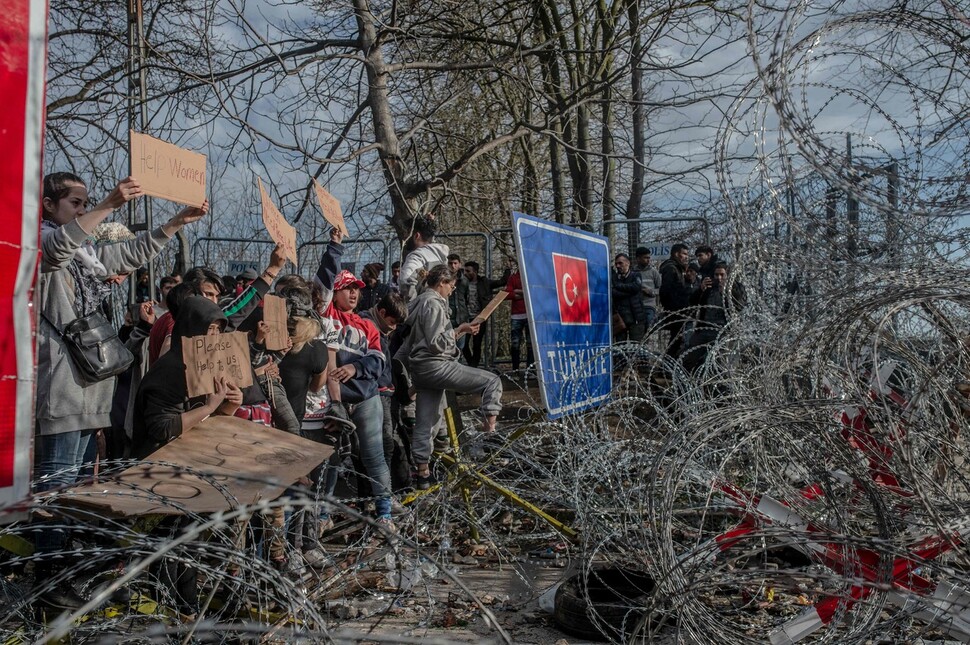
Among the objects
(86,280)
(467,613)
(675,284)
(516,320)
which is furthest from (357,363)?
(516,320)

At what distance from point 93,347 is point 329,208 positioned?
210 centimetres

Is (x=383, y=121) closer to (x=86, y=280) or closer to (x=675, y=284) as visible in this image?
(x=86, y=280)

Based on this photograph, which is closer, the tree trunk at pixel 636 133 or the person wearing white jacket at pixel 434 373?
the person wearing white jacket at pixel 434 373

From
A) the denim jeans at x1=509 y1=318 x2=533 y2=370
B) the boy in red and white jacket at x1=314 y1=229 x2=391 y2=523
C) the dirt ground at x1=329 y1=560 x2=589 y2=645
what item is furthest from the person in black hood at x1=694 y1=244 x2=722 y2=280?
the dirt ground at x1=329 y1=560 x2=589 y2=645

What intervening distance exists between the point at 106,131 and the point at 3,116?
16.8ft

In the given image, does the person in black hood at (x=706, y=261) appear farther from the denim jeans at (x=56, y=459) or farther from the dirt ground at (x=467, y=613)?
the denim jeans at (x=56, y=459)

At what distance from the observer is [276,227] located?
4.84m

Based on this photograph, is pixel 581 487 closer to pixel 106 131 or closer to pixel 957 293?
pixel 957 293

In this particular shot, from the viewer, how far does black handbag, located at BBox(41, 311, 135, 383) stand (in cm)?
377

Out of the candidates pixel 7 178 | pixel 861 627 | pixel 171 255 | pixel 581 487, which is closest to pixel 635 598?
pixel 581 487

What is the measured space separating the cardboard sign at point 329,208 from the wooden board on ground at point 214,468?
192 cm

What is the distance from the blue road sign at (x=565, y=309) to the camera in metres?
5.08

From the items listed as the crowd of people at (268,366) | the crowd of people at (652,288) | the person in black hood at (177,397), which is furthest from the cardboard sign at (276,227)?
the crowd of people at (652,288)

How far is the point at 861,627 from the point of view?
9.77 ft
